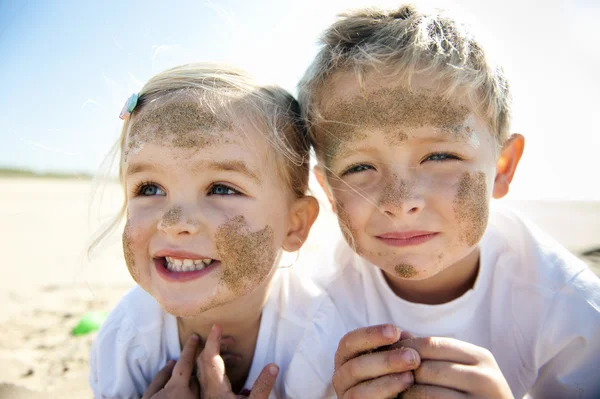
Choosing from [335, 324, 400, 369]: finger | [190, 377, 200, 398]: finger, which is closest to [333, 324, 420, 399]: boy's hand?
[335, 324, 400, 369]: finger

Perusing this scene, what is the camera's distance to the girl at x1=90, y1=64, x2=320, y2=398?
6.21ft

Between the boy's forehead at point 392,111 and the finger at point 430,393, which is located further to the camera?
the boy's forehead at point 392,111

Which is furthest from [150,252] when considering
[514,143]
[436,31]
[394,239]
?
[514,143]

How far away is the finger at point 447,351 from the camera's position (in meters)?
1.65

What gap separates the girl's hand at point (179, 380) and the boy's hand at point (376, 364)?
756mm

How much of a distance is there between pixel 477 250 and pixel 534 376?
66 centimetres

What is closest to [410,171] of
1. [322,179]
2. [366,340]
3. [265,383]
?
[322,179]

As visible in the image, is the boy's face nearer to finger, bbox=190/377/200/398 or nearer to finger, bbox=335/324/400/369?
finger, bbox=335/324/400/369

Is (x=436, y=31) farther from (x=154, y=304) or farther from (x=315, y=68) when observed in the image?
(x=154, y=304)

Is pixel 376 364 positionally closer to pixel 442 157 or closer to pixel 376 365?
pixel 376 365

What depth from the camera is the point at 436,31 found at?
199 cm

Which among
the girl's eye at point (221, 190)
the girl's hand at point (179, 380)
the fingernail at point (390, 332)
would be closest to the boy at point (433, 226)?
the fingernail at point (390, 332)

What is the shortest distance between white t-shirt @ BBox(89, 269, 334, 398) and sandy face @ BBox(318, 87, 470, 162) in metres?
0.91

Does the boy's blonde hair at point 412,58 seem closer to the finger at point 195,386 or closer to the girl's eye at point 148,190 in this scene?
the girl's eye at point 148,190
